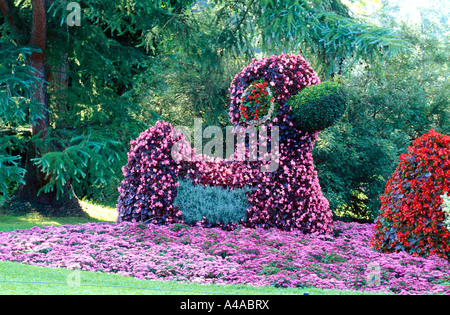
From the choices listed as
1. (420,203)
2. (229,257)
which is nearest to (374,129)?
(420,203)

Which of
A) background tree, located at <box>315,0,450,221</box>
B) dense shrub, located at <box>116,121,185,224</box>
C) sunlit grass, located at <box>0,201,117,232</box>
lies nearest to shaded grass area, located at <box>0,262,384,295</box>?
dense shrub, located at <box>116,121,185,224</box>

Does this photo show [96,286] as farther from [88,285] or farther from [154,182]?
[154,182]

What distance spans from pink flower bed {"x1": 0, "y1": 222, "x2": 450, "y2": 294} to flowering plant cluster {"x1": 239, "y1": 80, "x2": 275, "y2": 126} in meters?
1.81

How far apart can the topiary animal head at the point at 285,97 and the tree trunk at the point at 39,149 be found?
17.5 feet

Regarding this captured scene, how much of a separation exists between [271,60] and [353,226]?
11.1ft

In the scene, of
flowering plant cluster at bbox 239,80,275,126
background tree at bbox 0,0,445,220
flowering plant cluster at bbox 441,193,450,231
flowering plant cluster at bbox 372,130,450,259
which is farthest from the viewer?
background tree at bbox 0,0,445,220

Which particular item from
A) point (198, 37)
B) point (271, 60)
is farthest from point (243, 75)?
point (198, 37)

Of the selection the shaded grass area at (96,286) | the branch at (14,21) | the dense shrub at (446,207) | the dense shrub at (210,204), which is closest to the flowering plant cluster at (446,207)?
the dense shrub at (446,207)

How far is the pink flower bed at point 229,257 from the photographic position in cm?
550

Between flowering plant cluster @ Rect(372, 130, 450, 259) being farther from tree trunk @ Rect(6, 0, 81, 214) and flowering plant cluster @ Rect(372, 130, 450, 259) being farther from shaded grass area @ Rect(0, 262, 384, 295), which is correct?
tree trunk @ Rect(6, 0, 81, 214)

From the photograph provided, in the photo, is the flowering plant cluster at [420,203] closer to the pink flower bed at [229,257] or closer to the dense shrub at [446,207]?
the dense shrub at [446,207]

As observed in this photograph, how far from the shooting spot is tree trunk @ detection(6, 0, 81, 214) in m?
11.9

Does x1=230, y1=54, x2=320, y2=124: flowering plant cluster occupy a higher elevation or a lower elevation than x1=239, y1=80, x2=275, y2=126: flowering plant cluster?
higher

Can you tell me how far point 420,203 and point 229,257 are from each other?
2.49 m
